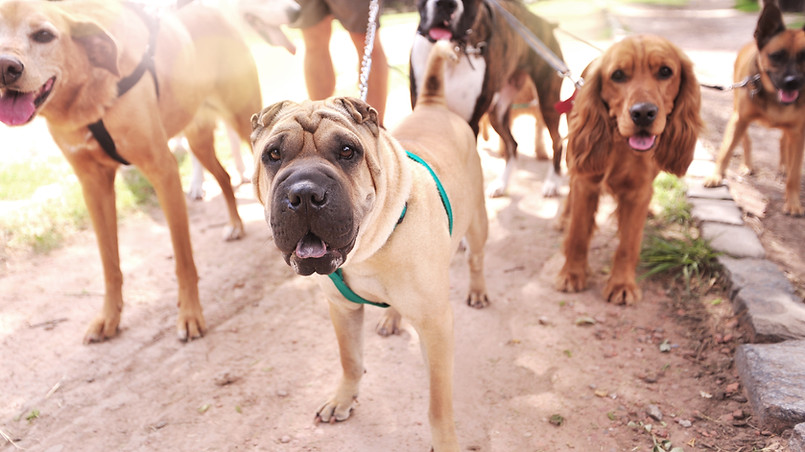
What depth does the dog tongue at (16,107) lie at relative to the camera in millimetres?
2570

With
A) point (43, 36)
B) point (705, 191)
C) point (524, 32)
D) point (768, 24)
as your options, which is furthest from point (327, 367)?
point (768, 24)

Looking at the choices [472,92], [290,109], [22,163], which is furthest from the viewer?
[22,163]

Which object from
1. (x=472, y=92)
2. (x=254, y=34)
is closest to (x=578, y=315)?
(x=472, y=92)

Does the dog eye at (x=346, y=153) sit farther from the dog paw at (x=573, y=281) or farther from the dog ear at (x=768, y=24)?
the dog ear at (x=768, y=24)

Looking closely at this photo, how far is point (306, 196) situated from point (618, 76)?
2.17 meters

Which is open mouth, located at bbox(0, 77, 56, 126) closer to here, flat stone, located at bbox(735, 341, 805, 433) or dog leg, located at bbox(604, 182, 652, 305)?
dog leg, located at bbox(604, 182, 652, 305)

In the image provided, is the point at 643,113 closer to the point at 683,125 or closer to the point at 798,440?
the point at 683,125

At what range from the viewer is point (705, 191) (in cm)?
470

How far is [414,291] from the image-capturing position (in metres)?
2.15

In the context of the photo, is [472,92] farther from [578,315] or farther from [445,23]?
[578,315]

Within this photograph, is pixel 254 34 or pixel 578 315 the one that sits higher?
pixel 254 34

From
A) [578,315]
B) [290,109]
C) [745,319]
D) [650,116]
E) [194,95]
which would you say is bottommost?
[578,315]

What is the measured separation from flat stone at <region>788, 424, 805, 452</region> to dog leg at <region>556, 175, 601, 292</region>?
65.0 inches

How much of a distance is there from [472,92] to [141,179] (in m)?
3.36
